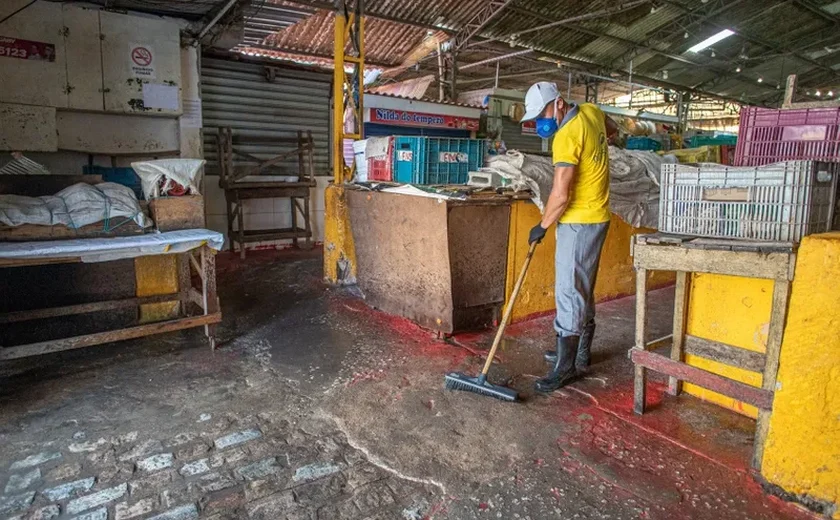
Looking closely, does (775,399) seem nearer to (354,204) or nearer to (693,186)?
(693,186)

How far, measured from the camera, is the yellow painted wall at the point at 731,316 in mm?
3051

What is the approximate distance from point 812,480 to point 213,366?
12.4 feet

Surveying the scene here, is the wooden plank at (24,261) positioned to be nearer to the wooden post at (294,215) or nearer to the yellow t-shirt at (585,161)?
the yellow t-shirt at (585,161)

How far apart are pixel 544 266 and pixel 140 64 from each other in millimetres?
5610

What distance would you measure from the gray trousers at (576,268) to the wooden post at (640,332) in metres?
0.45

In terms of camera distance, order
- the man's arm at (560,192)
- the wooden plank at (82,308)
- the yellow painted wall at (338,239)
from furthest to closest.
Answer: the yellow painted wall at (338,239) → the wooden plank at (82,308) → the man's arm at (560,192)

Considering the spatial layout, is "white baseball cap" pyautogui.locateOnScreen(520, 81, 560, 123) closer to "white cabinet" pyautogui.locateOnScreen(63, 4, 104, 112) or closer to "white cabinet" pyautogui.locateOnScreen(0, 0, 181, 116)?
"white cabinet" pyautogui.locateOnScreen(0, 0, 181, 116)

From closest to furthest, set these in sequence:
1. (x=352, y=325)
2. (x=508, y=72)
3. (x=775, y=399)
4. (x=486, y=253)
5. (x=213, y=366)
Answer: (x=775, y=399) → (x=213, y=366) → (x=486, y=253) → (x=352, y=325) → (x=508, y=72)

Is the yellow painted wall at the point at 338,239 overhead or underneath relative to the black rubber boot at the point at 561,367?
overhead

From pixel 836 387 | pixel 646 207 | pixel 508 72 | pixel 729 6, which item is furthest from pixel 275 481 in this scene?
pixel 729 6

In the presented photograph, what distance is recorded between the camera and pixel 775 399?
240cm

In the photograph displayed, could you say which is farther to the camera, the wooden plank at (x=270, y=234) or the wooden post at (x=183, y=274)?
the wooden plank at (x=270, y=234)

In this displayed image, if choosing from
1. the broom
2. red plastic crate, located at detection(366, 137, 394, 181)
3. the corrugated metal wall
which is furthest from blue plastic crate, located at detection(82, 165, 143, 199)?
the broom

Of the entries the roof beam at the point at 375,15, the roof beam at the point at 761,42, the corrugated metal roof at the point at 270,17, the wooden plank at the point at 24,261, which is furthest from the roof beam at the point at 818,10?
the wooden plank at the point at 24,261
